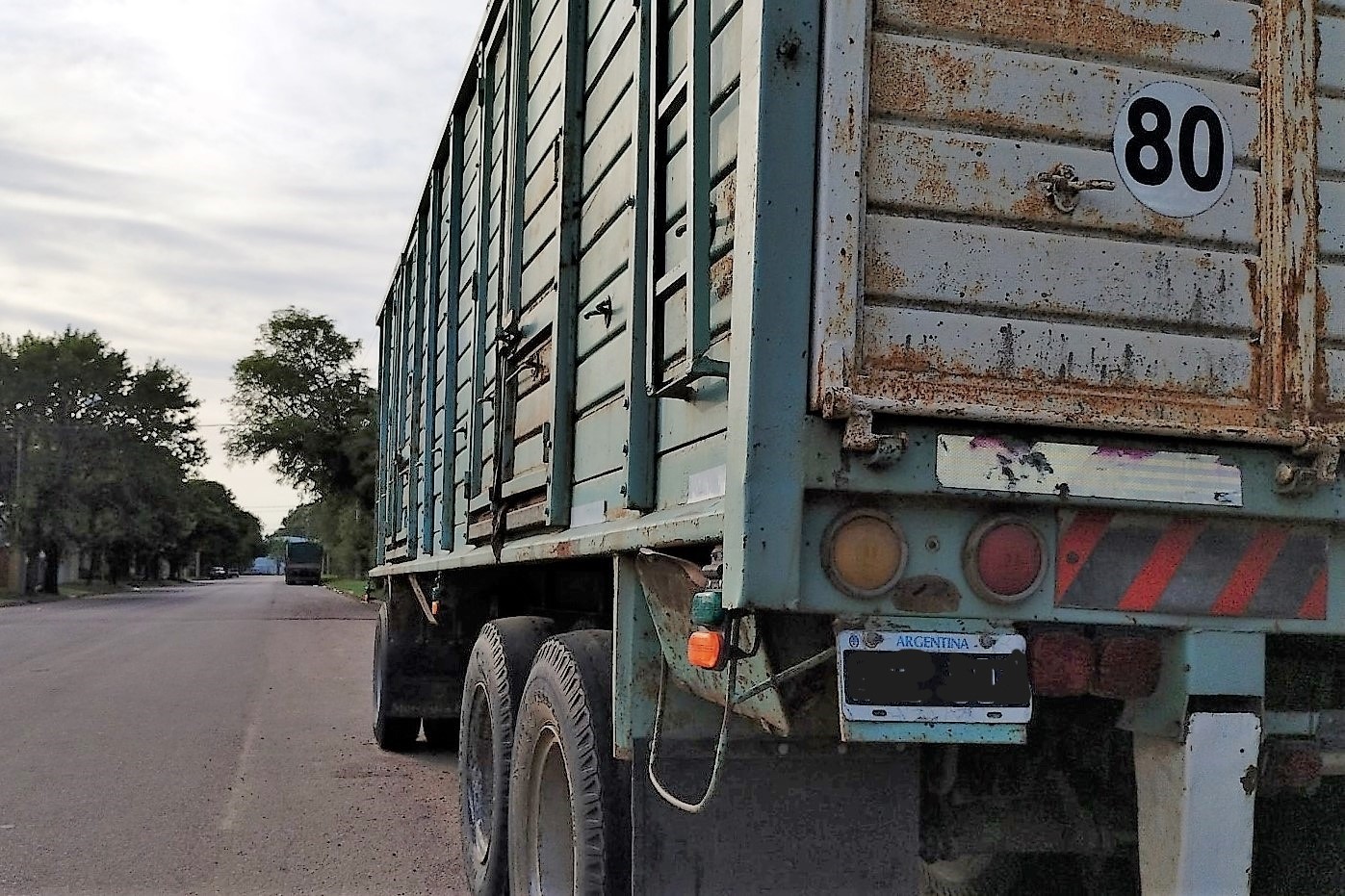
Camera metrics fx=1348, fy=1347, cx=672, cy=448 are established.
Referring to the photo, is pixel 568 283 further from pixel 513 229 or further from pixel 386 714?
pixel 386 714

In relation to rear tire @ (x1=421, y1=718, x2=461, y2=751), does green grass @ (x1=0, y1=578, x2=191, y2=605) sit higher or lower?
lower

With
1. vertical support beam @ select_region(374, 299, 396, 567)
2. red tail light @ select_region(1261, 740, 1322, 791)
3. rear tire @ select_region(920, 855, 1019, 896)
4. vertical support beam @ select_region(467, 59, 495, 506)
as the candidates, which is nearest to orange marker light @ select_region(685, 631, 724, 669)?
red tail light @ select_region(1261, 740, 1322, 791)

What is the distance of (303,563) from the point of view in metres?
71.6

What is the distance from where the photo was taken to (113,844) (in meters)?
5.95

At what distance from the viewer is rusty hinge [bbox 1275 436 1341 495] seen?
8.27 feet

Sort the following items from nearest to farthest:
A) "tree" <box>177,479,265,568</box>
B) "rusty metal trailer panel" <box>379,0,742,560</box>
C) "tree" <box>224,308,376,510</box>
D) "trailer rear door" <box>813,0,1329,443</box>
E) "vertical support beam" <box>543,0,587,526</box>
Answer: "trailer rear door" <box>813,0,1329,443</box> < "rusty metal trailer panel" <box>379,0,742,560</box> < "vertical support beam" <box>543,0,587,526</box> < "tree" <box>224,308,376,510</box> < "tree" <box>177,479,265,568</box>

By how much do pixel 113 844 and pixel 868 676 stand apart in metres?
4.77

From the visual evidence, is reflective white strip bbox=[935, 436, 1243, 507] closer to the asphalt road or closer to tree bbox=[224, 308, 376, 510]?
the asphalt road

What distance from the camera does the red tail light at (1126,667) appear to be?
2523 mm

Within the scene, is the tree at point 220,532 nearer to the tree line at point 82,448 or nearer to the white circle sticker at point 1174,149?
the tree line at point 82,448

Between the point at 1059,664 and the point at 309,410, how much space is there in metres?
42.8

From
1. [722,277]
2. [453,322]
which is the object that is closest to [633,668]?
[722,277]

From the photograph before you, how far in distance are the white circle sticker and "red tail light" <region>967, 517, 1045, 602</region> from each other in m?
0.70

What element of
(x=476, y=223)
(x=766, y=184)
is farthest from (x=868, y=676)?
(x=476, y=223)
